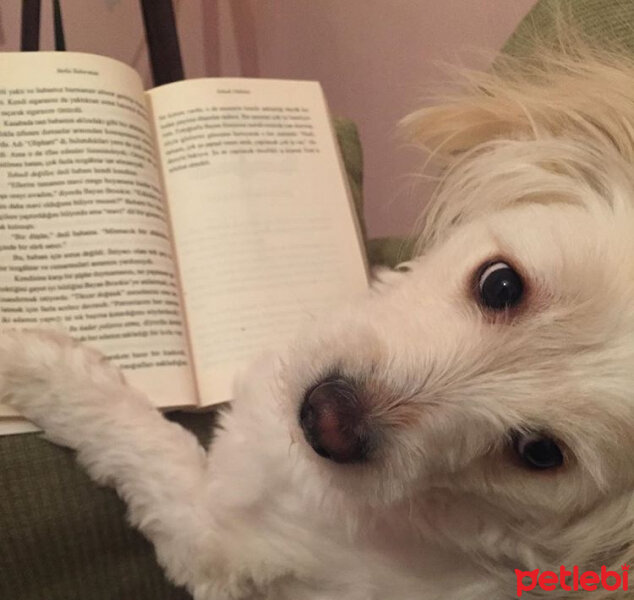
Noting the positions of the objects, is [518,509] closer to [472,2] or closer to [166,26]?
[472,2]

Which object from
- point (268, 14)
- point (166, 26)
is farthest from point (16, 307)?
point (268, 14)

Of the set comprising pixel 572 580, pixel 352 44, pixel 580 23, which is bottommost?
pixel 572 580

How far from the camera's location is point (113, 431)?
881 mm

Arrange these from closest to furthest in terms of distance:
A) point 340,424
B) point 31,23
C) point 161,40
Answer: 1. point 340,424
2. point 31,23
3. point 161,40

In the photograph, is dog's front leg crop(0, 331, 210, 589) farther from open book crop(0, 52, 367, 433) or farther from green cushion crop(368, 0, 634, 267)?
green cushion crop(368, 0, 634, 267)

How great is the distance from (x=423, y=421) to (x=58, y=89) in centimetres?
63

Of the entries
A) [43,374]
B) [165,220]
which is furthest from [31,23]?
[43,374]

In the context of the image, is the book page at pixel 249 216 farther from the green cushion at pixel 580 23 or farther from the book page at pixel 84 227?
the green cushion at pixel 580 23

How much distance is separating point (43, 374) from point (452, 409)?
47 centimetres

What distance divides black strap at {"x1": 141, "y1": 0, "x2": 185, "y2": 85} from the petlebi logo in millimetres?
1301

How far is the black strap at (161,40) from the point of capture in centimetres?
167

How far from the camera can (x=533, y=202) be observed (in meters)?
0.85

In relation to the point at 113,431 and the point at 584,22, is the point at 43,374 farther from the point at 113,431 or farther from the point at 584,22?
Result: the point at 584,22

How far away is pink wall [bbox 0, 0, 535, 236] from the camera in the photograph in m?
1.46
